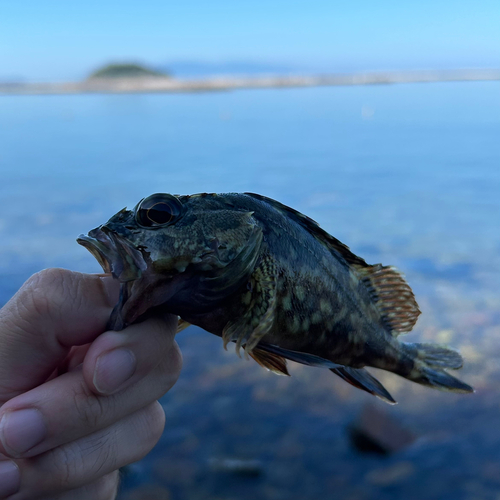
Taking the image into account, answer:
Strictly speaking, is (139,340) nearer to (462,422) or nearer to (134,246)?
(134,246)

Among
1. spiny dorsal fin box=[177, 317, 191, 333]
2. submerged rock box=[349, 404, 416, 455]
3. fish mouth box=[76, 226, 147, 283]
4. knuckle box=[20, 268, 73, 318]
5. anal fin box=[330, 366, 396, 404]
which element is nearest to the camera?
fish mouth box=[76, 226, 147, 283]

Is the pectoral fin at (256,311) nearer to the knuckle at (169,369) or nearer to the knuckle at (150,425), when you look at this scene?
the knuckle at (169,369)

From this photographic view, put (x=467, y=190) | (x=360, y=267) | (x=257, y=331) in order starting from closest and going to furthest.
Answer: (x=257, y=331) → (x=360, y=267) → (x=467, y=190)

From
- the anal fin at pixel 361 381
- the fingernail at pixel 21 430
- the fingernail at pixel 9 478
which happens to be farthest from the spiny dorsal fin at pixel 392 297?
the fingernail at pixel 9 478

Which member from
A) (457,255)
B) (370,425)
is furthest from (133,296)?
(457,255)

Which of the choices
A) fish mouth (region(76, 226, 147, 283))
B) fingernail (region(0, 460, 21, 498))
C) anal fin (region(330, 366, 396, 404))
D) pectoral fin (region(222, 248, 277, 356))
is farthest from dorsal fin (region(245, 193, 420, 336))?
fingernail (region(0, 460, 21, 498))

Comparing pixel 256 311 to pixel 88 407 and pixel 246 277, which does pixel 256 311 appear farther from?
pixel 88 407

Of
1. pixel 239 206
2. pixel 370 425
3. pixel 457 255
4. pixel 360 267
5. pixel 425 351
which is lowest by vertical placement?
pixel 370 425

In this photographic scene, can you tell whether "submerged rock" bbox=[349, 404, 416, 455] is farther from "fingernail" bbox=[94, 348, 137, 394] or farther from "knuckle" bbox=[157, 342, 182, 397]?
"fingernail" bbox=[94, 348, 137, 394]
